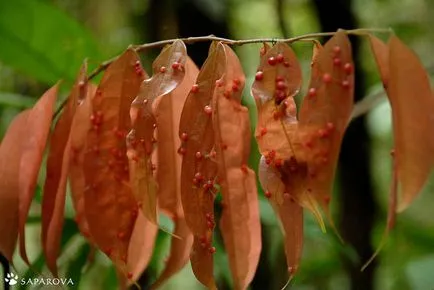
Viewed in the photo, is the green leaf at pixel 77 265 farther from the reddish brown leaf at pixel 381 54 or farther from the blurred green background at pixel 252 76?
the reddish brown leaf at pixel 381 54

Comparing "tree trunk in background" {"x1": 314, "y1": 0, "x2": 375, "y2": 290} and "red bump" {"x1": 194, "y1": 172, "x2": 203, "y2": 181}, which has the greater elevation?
"red bump" {"x1": 194, "y1": 172, "x2": 203, "y2": 181}

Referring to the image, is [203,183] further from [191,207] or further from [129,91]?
[129,91]

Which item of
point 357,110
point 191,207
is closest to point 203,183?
point 191,207

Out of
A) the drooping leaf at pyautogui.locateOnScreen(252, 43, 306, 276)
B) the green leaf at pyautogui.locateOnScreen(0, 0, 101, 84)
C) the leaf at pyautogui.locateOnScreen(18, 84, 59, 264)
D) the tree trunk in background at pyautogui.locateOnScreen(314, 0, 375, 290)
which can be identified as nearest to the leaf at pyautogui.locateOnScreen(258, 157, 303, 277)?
the drooping leaf at pyautogui.locateOnScreen(252, 43, 306, 276)

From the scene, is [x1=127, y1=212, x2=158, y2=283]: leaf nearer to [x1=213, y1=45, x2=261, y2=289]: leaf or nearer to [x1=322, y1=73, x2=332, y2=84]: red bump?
[x1=213, y1=45, x2=261, y2=289]: leaf

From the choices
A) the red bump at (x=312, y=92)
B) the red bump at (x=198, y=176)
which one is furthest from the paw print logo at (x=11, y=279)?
the red bump at (x=312, y=92)
